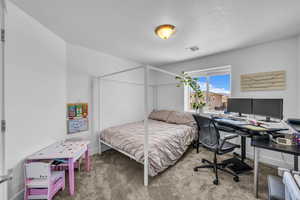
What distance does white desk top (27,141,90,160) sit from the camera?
1521mm

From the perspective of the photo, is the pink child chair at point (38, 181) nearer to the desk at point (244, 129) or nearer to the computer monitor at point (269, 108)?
the desk at point (244, 129)

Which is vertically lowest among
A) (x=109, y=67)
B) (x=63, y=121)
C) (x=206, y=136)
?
(x=206, y=136)

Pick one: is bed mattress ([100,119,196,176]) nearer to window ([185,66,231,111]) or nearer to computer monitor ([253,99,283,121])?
window ([185,66,231,111])

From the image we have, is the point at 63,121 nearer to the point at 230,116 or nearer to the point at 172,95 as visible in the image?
the point at 172,95

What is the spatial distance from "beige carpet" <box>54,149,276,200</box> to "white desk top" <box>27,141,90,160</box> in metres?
0.53

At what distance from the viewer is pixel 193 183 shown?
1.79 m

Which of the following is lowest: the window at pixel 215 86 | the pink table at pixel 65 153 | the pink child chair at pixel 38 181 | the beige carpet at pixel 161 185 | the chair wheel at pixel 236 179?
the beige carpet at pixel 161 185

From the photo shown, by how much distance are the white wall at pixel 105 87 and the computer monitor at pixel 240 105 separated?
2470mm

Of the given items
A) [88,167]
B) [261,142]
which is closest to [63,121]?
[88,167]

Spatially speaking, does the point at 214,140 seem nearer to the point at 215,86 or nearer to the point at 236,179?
the point at 236,179

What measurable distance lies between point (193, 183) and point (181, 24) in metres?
2.44

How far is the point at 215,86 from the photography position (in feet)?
10.4

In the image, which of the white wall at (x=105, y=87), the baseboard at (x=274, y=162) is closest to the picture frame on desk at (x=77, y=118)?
the white wall at (x=105, y=87)

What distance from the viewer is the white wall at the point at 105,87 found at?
242cm
